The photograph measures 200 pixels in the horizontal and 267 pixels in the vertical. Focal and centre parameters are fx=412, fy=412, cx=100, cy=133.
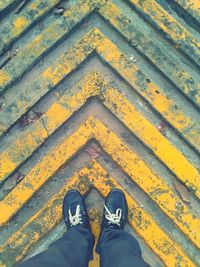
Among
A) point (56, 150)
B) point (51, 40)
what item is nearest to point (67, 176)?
point (56, 150)

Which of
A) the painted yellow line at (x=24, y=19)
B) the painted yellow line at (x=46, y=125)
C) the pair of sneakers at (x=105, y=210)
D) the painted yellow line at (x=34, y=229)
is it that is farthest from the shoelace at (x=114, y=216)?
the painted yellow line at (x=24, y=19)

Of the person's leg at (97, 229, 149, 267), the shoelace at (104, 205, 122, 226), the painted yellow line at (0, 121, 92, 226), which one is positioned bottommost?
the person's leg at (97, 229, 149, 267)

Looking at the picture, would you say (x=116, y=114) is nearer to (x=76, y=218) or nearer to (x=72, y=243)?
(x=76, y=218)

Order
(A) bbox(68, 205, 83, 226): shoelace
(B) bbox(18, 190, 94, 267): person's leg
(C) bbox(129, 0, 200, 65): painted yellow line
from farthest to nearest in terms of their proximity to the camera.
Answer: (C) bbox(129, 0, 200, 65): painted yellow line → (A) bbox(68, 205, 83, 226): shoelace → (B) bbox(18, 190, 94, 267): person's leg

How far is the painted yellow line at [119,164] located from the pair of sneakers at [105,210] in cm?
17

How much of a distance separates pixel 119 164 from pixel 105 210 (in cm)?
31

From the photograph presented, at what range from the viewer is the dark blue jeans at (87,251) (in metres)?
2.23

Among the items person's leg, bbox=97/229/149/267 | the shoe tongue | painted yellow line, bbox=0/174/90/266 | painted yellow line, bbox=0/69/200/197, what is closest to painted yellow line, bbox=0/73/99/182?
painted yellow line, bbox=0/69/200/197

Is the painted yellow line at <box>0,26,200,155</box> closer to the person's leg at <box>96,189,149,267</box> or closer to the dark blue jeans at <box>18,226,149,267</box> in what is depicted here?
the person's leg at <box>96,189,149,267</box>

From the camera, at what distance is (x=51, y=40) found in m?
2.85

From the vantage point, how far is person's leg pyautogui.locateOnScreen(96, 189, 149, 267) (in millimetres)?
2283

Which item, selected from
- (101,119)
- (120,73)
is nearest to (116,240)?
(101,119)

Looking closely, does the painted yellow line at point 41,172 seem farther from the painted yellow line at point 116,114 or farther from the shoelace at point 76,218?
the shoelace at point 76,218

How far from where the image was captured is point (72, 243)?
8.02 feet
